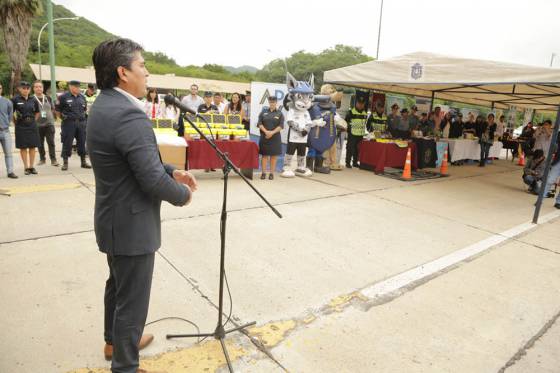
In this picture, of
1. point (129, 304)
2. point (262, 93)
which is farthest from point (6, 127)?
point (129, 304)

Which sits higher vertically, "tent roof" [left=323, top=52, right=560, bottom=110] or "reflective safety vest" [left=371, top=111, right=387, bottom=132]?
"tent roof" [left=323, top=52, right=560, bottom=110]

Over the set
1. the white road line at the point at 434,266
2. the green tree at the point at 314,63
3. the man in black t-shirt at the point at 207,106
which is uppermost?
the green tree at the point at 314,63

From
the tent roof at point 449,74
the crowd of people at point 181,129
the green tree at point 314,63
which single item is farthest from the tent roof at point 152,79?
the green tree at point 314,63

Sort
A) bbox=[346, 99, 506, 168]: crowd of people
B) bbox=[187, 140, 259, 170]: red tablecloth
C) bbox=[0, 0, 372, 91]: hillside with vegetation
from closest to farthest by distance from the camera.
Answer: bbox=[187, 140, 259, 170]: red tablecloth < bbox=[346, 99, 506, 168]: crowd of people < bbox=[0, 0, 372, 91]: hillside with vegetation

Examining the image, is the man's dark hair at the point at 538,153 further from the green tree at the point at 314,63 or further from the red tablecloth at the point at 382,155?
the green tree at the point at 314,63

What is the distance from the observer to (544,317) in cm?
329

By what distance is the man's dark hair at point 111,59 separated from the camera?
174 centimetres

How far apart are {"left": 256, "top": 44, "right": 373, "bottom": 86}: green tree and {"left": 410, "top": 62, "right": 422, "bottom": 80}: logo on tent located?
50.5m

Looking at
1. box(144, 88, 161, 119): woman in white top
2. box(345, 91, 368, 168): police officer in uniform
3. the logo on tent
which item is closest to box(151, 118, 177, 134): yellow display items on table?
box(144, 88, 161, 119): woman in white top

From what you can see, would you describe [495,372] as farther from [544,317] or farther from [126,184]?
[126,184]

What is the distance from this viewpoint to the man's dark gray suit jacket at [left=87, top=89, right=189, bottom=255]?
1.68 meters

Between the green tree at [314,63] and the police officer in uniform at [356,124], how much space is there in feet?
159

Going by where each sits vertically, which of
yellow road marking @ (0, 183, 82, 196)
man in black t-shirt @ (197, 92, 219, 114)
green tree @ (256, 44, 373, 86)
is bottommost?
yellow road marking @ (0, 183, 82, 196)

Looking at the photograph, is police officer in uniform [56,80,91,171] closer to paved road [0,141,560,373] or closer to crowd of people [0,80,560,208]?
crowd of people [0,80,560,208]
